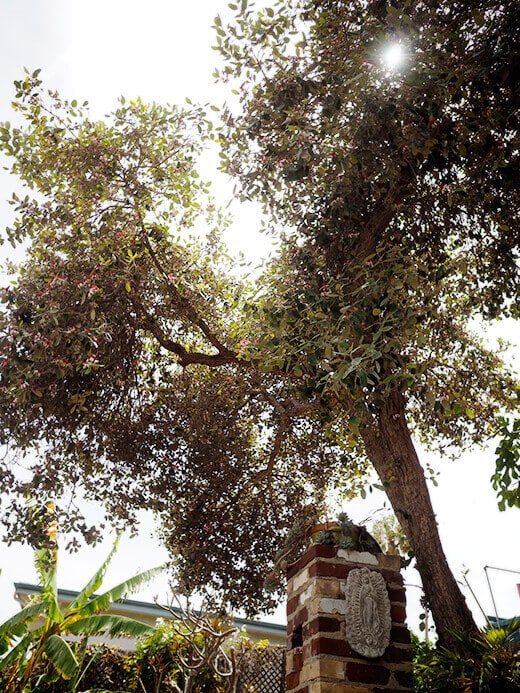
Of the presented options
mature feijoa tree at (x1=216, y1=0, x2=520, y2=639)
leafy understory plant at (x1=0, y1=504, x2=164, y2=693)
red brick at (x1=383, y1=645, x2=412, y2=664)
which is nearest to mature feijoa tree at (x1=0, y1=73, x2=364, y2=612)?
leafy understory plant at (x1=0, y1=504, x2=164, y2=693)

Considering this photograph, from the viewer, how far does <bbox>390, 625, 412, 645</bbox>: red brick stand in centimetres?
463

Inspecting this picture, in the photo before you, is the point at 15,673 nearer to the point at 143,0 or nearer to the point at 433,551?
the point at 433,551

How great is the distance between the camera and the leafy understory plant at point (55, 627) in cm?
803

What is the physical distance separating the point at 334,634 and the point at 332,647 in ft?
0.29

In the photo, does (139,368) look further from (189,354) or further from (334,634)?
(334,634)

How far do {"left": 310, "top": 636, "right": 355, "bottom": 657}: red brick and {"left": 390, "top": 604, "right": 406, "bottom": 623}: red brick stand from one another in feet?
1.56

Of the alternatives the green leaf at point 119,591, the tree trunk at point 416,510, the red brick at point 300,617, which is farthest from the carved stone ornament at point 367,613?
the green leaf at point 119,591

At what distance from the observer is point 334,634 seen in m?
4.44

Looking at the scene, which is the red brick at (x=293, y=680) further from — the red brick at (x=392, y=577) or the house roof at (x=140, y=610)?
the house roof at (x=140, y=610)

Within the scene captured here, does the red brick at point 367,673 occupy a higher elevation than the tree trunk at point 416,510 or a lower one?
lower

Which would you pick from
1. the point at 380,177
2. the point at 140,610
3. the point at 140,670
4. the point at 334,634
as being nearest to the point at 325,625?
the point at 334,634

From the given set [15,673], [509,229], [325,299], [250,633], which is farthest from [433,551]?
[250,633]

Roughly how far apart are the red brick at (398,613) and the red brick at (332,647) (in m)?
0.47

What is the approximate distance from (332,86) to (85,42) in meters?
2.69
